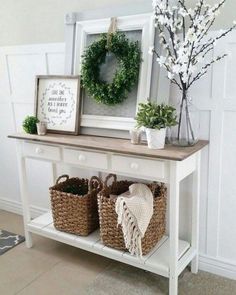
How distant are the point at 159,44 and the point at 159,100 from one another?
319 millimetres

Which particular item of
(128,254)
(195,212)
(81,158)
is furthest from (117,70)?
(128,254)

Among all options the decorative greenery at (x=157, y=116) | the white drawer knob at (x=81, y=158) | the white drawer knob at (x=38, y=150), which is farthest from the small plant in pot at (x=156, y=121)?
the white drawer knob at (x=38, y=150)

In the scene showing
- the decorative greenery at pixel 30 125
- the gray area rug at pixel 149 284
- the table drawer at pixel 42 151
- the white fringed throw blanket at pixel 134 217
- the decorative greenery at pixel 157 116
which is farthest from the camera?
the decorative greenery at pixel 30 125

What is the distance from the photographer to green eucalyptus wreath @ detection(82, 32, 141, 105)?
1.95 meters

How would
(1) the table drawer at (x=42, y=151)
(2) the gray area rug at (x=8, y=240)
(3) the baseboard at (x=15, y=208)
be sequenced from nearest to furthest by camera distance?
(1) the table drawer at (x=42, y=151)
(2) the gray area rug at (x=8, y=240)
(3) the baseboard at (x=15, y=208)

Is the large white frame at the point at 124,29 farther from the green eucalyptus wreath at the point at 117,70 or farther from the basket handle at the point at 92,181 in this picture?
the basket handle at the point at 92,181

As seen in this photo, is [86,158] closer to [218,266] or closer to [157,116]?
[157,116]

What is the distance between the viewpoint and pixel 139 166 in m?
1.79

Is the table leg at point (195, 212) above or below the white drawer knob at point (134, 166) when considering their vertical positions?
below

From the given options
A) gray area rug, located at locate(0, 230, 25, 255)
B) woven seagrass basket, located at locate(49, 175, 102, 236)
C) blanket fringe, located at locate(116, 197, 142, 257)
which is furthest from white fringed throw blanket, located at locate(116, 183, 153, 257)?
gray area rug, located at locate(0, 230, 25, 255)

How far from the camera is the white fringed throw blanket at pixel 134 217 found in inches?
73.1

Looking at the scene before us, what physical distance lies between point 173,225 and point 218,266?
1.87ft

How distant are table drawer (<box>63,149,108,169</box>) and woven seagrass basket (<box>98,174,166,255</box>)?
0.71ft

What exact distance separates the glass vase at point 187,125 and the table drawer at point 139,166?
8.3 inches
